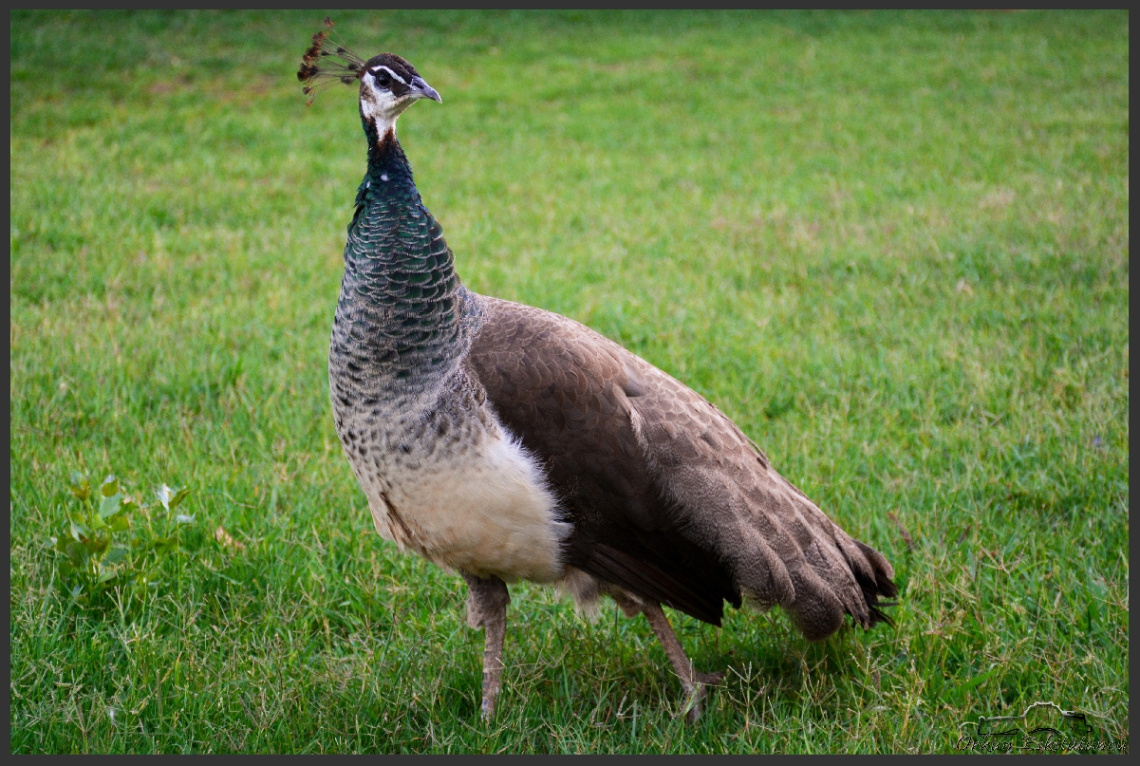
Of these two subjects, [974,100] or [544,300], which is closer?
[544,300]

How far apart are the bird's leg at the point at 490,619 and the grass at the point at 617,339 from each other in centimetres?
11

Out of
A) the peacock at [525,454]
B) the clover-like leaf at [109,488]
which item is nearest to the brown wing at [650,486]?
the peacock at [525,454]

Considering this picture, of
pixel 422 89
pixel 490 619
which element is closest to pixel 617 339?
pixel 490 619

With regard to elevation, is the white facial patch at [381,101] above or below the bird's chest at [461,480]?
above

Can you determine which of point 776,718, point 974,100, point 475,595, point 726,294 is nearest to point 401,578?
point 475,595

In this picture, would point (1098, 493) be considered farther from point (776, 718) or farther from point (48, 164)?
point (48, 164)

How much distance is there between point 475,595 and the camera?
3.43 meters

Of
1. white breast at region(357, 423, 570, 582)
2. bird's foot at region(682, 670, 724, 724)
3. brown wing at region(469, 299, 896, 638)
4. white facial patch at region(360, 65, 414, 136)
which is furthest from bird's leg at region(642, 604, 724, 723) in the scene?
white facial patch at region(360, 65, 414, 136)

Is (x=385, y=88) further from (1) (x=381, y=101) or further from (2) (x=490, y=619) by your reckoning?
(2) (x=490, y=619)

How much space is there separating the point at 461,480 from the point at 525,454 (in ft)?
0.70

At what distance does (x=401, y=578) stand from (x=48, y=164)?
7.30 m

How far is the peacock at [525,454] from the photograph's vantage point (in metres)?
3.04

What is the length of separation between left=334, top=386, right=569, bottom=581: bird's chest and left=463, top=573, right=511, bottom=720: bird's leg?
10.3 inches

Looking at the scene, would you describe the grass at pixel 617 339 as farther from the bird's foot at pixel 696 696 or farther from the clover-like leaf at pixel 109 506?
the clover-like leaf at pixel 109 506
